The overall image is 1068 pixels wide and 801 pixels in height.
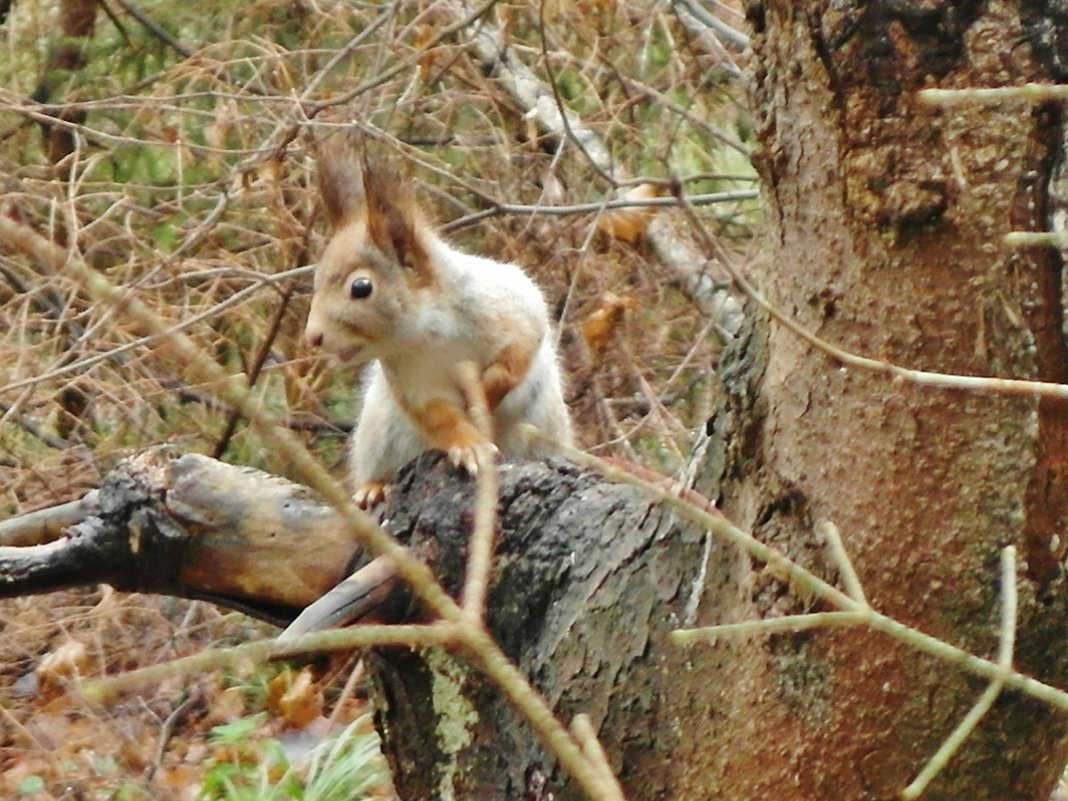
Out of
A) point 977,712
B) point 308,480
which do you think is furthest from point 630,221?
point 308,480

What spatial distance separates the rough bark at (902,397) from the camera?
4.03ft

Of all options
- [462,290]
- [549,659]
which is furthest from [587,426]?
[549,659]

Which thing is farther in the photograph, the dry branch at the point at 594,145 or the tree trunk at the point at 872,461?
the dry branch at the point at 594,145

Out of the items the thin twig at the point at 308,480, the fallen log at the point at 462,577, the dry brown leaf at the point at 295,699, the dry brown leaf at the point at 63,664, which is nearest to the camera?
the thin twig at the point at 308,480

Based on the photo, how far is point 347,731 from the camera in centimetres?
339

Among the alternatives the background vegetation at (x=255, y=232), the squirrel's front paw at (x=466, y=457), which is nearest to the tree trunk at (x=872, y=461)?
the squirrel's front paw at (x=466, y=457)

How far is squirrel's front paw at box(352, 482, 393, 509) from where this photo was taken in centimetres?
245

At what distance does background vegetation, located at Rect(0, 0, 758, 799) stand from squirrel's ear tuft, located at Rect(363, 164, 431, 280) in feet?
1.83

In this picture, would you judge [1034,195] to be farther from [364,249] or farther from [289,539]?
[364,249]

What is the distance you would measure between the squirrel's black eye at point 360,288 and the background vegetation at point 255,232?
65 centimetres

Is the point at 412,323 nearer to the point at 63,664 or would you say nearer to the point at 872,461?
the point at 872,461

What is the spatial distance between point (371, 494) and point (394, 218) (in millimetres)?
481

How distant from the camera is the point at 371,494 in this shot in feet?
8.27

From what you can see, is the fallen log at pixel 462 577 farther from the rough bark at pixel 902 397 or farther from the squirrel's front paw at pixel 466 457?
the rough bark at pixel 902 397
